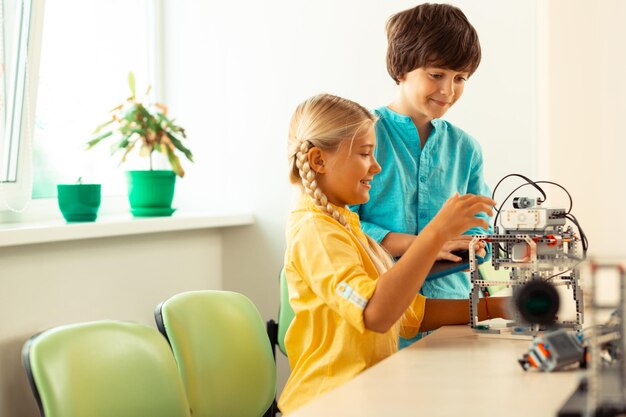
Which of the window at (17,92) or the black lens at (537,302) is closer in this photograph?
the black lens at (537,302)

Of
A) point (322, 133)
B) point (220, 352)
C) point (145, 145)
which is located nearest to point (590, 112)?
point (145, 145)

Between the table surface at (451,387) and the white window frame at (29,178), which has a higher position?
the white window frame at (29,178)

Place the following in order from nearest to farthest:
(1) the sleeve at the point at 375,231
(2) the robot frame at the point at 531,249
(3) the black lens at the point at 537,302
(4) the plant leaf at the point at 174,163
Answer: (3) the black lens at the point at 537,302
(2) the robot frame at the point at 531,249
(1) the sleeve at the point at 375,231
(4) the plant leaf at the point at 174,163

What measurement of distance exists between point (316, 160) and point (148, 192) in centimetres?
139

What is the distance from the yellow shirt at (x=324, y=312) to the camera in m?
1.59

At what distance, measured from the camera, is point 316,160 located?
1793mm

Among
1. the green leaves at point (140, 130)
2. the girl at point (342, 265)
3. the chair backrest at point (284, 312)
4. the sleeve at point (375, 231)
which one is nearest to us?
the girl at point (342, 265)

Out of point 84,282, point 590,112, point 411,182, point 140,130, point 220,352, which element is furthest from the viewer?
point 590,112

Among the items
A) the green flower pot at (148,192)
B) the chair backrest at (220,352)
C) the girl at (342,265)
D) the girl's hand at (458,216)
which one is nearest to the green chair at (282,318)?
the chair backrest at (220,352)

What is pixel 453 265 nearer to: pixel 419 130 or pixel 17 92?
pixel 419 130

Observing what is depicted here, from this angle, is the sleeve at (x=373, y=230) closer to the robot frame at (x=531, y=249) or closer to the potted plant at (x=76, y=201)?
the robot frame at (x=531, y=249)

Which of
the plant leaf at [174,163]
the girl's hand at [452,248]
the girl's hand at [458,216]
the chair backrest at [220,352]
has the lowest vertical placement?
the chair backrest at [220,352]

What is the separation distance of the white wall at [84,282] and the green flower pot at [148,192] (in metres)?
0.10

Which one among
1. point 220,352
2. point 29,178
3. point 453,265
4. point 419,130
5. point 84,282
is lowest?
point 220,352
